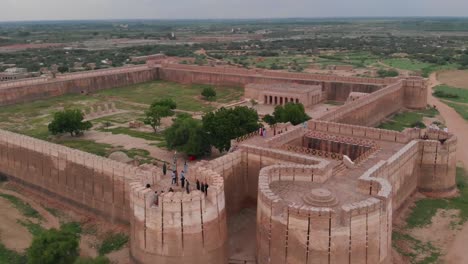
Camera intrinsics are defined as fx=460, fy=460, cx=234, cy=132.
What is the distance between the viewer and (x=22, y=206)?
34344mm

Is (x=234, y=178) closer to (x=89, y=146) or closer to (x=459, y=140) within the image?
(x=89, y=146)

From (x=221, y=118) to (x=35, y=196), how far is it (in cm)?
1677

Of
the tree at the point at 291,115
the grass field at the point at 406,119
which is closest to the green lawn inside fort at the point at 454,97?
the grass field at the point at 406,119

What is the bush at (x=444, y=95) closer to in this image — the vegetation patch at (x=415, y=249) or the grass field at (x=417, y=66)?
the grass field at (x=417, y=66)

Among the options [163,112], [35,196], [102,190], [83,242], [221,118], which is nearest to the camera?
[83,242]

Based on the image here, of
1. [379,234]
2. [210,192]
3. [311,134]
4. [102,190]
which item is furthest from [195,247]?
[311,134]

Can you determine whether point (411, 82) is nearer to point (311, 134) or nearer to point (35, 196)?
point (311, 134)

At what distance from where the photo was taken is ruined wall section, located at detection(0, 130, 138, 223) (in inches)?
1190

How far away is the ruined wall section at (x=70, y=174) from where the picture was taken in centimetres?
3022

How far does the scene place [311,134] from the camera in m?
36.8

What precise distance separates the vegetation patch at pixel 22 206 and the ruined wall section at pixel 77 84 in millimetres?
36797

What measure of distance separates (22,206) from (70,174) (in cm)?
463

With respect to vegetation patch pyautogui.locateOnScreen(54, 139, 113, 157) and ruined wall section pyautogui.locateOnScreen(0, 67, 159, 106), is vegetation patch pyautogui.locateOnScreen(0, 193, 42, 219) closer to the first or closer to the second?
vegetation patch pyautogui.locateOnScreen(54, 139, 113, 157)

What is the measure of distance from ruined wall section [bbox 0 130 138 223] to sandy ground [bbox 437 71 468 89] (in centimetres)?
7364
